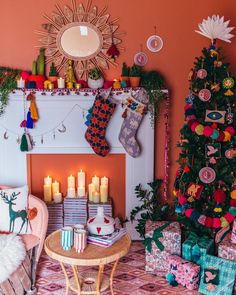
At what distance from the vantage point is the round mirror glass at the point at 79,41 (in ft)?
15.5

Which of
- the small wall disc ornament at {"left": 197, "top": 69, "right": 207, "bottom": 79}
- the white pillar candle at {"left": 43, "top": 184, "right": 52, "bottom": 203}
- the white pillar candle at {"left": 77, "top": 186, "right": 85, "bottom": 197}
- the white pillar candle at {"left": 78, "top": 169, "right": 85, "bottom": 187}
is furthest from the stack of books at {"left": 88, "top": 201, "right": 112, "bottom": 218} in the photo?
the small wall disc ornament at {"left": 197, "top": 69, "right": 207, "bottom": 79}

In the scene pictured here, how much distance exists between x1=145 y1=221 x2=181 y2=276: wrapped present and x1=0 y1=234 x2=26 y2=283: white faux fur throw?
1216mm

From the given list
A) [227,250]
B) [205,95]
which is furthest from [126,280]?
[205,95]

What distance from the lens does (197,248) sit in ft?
13.0

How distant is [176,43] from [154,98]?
2.21ft

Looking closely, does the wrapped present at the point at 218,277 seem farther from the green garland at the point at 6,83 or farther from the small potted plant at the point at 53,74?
the green garland at the point at 6,83

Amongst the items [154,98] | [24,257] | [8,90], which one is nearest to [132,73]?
[154,98]

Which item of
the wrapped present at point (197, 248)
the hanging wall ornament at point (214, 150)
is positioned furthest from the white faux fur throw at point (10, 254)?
the hanging wall ornament at point (214, 150)

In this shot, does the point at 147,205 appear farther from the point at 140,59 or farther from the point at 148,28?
the point at 148,28

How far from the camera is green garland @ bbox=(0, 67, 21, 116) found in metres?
4.62

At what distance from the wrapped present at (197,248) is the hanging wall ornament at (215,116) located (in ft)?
3.70

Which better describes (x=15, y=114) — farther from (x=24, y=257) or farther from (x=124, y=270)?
(x=124, y=270)

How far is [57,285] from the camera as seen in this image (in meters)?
3.95

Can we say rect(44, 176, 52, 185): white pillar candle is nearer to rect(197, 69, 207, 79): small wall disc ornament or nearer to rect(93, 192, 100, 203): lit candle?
rect(93, 192, 100, 203): lit candle
